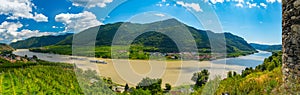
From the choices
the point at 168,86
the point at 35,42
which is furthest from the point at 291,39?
the point at 35,42

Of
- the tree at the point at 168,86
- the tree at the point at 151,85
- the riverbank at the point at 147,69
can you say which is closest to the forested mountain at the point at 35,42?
the riverbank at the point at 147,69

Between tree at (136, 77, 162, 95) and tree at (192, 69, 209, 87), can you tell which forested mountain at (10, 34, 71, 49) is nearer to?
tree at (192, 69, 209, 87)

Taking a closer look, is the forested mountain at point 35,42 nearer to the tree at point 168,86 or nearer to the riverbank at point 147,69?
the riverbank at point 147,69

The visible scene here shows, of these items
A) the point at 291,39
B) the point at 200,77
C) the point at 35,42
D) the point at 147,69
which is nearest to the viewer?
the point at 291,39

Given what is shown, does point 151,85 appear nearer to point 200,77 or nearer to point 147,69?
point 147,69

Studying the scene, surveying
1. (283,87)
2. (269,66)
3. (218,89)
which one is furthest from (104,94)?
(269,66)
